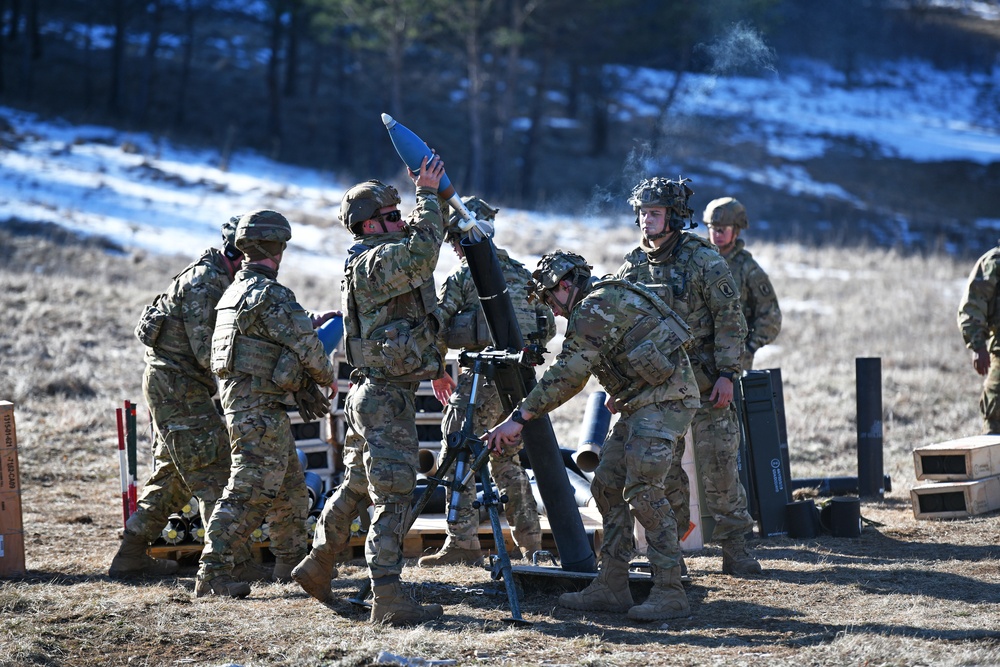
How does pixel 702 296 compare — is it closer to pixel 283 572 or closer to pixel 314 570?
pixel 314 570

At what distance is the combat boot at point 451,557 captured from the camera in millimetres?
7891

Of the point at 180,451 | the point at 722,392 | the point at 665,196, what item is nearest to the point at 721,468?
the point at 722,392

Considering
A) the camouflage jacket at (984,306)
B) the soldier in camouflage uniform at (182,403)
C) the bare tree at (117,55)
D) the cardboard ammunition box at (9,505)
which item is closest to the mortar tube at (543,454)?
the soldier in camouflage uniform at (182,403)

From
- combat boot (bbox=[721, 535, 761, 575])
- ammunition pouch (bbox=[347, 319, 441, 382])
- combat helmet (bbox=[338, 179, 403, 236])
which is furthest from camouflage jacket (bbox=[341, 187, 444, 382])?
combat boot (bbox=[721, 535, 761, 575])

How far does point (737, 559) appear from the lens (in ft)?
24.3

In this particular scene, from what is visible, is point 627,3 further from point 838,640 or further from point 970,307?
point 838,640

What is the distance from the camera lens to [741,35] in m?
11.8

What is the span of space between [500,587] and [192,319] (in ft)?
8.85

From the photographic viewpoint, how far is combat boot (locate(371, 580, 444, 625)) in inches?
240

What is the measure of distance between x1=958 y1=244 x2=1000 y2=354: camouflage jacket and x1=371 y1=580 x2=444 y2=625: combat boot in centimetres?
623

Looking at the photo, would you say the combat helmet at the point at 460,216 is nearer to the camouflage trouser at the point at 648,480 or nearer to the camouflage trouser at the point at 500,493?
the camouflage trouser at the point at 500,493

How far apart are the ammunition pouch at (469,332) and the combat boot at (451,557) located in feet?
4.65

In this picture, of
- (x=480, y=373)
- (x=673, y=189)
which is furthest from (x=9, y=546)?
(x=673, y=189)

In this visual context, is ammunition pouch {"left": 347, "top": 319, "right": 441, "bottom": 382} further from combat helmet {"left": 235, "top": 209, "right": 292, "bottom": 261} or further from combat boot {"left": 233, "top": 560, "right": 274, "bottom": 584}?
combat boot {"left": 233, "top": 560, "right": 274, "bottom": 584}
